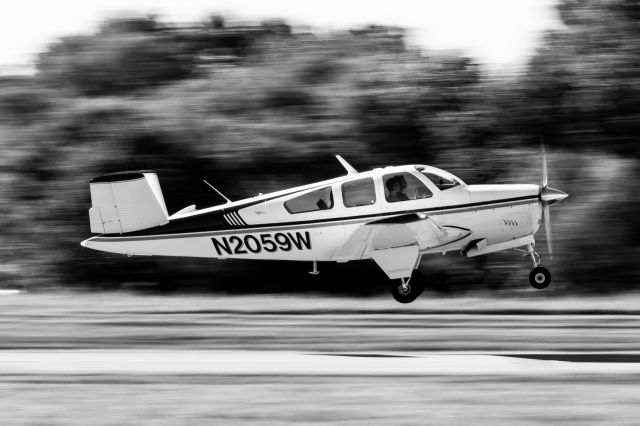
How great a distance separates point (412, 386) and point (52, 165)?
13611mm

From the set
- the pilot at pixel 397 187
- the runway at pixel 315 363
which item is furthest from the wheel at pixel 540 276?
the runway at pixel 315 363

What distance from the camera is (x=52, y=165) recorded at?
20.9 metres

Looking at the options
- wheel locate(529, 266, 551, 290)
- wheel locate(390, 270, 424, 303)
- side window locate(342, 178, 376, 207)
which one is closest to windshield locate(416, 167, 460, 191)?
side window locate(342, 178, 376, 207)

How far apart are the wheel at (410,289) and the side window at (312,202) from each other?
166cm

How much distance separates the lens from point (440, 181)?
15.3 metres

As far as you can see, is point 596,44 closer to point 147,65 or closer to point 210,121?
point 210,121

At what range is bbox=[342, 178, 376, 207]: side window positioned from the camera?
15.2 m

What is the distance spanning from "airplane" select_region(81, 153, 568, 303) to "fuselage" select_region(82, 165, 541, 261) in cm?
1

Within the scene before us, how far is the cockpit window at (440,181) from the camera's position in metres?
15.2

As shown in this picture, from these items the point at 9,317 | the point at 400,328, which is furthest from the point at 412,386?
the point at 9,317

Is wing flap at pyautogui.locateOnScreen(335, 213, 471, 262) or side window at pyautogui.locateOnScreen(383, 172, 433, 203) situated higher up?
side window at pyautogui.locateOnScreen(383, 172, 433, 203)

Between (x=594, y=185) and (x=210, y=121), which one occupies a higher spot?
(x=210, y=121)

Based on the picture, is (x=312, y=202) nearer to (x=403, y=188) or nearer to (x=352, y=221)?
(x=352, y=221)

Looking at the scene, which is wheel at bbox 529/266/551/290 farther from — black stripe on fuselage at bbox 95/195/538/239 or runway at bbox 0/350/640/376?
runway at bbox 0/350/640/376
